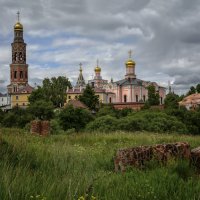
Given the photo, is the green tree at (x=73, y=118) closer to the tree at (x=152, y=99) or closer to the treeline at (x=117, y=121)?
the treeline at (x=117, y=121)

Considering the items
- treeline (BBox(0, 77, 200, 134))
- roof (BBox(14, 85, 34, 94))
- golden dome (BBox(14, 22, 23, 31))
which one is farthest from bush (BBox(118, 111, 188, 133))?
golden dome (BBox(14, 22, 23, 31))

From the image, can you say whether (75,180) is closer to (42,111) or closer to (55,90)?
A: (42,111)

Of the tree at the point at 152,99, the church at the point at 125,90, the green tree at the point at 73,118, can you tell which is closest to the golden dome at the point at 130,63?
the church at the point at 125,90

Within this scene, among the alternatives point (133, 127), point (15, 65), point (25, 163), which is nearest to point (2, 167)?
point (25, 163)

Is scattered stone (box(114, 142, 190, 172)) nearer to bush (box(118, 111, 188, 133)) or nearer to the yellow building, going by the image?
bush (box(118, 111, 188, 133))

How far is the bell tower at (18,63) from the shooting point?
4929 inches

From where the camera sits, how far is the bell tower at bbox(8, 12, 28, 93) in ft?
411

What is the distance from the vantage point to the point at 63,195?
4539 millimetres

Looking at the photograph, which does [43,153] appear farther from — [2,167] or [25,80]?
[25,80]

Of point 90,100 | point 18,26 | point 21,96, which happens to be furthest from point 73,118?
point 18,26

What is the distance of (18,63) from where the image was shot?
12612 centimetres

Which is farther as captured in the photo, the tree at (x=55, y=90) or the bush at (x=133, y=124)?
the tree at (x=55, y=90)

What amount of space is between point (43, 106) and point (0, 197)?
69926 mm

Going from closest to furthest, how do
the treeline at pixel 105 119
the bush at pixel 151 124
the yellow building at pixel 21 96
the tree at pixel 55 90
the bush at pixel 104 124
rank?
the bush at pixel 151 124 → the treeline at pixel 105 119 → the bush at pixel 104 124 → the tree at pixel 55 90 → the yellow building at pixel 21 96
